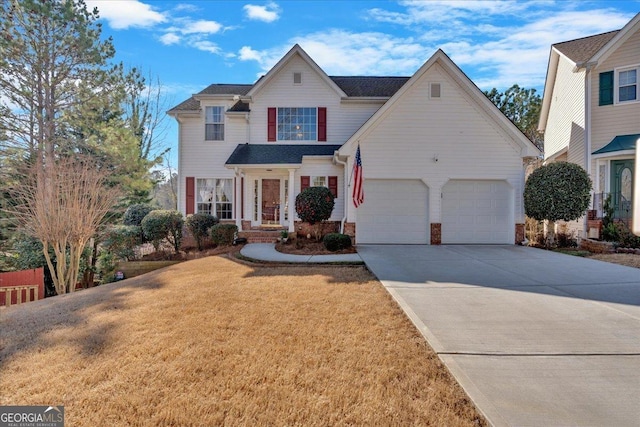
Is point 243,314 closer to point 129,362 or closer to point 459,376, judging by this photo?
point 129,362

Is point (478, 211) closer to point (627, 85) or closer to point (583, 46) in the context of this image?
point (627, 85)

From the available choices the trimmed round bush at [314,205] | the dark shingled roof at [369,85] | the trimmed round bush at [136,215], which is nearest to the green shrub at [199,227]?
the trimmed round bush at [136,215]

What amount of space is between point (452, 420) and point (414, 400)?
1.11 ft

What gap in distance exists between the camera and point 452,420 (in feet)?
8.43

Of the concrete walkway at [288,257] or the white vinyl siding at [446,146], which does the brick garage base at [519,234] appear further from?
the concrete walkway at [288,257]

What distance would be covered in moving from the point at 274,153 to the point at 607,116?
13.9m

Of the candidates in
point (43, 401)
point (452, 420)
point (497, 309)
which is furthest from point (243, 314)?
point (497, 309)

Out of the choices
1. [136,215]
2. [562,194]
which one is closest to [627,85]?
[562,194]

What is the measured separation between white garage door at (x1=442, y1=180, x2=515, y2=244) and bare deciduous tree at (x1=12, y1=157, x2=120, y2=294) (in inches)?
472

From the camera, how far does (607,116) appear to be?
13164 millimetres

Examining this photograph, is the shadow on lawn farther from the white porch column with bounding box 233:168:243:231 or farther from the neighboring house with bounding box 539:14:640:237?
the neighboring house with bounding box 539:14:640:237

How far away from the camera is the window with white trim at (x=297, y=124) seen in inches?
597

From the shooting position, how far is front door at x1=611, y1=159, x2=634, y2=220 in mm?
12237

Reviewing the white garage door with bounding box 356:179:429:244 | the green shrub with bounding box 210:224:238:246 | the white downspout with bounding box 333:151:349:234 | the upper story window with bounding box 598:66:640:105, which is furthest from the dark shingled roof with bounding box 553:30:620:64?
the green shrub with bounding box 210:224:238:246
